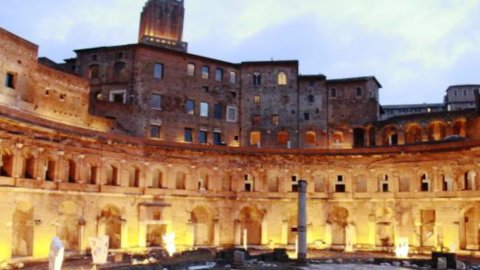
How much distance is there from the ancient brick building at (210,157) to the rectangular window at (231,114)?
0.53ft

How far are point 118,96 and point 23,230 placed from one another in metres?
19.8

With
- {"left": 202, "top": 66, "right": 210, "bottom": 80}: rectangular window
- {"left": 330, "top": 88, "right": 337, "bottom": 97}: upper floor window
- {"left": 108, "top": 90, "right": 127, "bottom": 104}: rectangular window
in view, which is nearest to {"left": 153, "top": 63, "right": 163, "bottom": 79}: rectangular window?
{"left": 108, "top": 90, "right": 127, "bottom": 104}: rectangular window

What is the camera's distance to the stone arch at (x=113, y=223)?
43.9m

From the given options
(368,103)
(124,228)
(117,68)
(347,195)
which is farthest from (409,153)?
(117,68)

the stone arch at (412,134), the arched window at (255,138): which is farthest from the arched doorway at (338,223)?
the arched window at (255,138)

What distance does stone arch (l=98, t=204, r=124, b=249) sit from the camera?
4394 centimetres

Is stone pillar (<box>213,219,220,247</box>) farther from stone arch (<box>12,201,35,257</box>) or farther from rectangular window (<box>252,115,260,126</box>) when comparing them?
stone arch (<box>12,201,35,257</box>)

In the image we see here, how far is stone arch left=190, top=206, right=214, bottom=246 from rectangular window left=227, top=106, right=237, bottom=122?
11848 mm

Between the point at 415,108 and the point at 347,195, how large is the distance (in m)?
33.4

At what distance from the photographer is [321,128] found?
58656 mm

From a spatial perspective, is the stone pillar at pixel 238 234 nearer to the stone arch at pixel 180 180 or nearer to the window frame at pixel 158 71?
the stone arch at pixel 180 180

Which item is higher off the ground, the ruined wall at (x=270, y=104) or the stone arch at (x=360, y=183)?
the ruined wall at (x=270, y=104)

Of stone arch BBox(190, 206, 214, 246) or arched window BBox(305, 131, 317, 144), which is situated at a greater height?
arched window BBox(305, 131, 317, 144)

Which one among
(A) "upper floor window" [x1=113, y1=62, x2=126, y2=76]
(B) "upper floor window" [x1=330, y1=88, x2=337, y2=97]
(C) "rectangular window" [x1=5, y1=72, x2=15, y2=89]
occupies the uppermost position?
(A) "upper floor window" [x1=113, y1=62, x2=126, y2=76]
